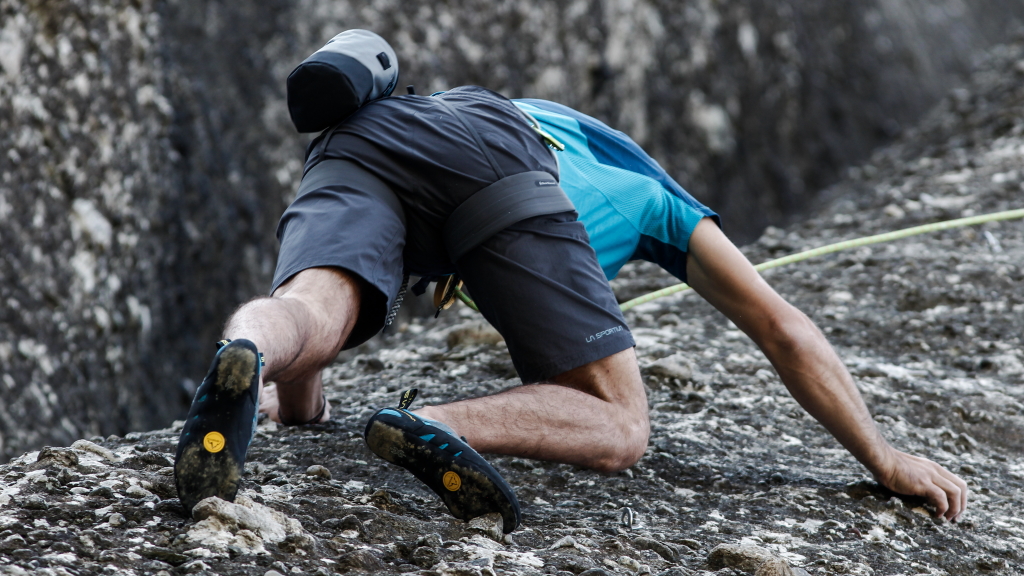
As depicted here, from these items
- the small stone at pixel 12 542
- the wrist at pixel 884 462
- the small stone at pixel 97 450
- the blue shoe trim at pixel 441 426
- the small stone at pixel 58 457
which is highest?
the blue shoe trim at pixel 441 426

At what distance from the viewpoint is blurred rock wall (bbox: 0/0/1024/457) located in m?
3.62

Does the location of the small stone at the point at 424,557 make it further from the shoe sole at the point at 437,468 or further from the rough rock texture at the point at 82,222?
the rough rock texture at the point at 82,222

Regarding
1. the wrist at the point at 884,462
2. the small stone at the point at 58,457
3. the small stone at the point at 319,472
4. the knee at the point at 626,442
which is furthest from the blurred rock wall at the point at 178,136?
the wrist at the point at 884,462

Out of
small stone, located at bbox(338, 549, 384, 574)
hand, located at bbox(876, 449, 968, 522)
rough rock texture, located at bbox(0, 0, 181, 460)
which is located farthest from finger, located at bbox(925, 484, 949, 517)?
rough rock texture, located at bbox(0, 0, 181, 460)

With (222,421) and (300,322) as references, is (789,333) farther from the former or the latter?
(222,421)

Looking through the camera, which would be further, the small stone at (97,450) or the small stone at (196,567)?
the small stone at (97,450)

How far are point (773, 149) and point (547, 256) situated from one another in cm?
636

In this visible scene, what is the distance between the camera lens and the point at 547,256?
1989 millimetres

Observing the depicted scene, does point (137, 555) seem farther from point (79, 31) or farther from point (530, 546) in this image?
point (79, 31)

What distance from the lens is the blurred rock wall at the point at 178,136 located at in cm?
362

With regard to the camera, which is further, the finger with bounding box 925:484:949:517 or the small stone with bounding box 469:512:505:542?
the finger with bounding box 925:484:949:517

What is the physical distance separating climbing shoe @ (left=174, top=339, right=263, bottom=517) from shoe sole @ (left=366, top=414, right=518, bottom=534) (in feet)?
0.83

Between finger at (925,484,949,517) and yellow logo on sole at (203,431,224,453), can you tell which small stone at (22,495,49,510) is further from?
finger at (925,484,949,517)

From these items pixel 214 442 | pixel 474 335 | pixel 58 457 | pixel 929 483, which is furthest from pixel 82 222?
pixel 929 483
